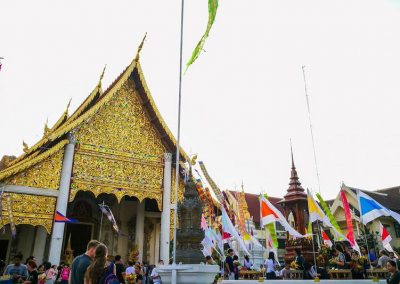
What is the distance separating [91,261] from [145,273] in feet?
29.3

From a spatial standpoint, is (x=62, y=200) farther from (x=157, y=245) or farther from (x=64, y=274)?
(x=157, y=245)

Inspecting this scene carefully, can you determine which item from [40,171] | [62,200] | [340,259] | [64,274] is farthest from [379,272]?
[40,171]

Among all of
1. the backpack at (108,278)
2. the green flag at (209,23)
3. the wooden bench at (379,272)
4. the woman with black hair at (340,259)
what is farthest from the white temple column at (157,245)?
the backpack at (108,278)

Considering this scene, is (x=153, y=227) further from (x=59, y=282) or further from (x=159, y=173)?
(x=59, y=282)

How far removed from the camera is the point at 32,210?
10484 mm

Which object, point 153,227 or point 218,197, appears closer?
point 218,197

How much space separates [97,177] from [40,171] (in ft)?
6.05

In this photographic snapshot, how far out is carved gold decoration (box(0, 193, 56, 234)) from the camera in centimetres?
1020

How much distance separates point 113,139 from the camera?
41.4 feet

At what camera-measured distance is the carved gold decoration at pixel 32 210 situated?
1020 centimetres

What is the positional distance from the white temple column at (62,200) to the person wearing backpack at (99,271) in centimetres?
810

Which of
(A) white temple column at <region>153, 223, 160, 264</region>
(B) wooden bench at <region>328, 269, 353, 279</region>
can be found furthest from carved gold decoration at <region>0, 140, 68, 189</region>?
(B) wooden bench at <region>328, 269, 353, 279</region>

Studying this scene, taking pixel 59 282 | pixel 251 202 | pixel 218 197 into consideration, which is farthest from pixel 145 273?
pixel 251 202

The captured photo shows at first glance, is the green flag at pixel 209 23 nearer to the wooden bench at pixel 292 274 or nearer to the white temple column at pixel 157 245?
the wooden bench at pixel 292 274
